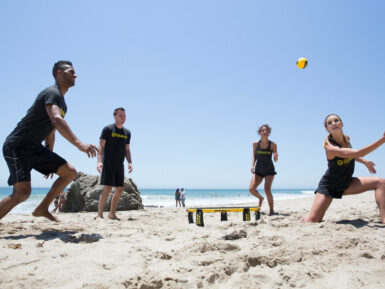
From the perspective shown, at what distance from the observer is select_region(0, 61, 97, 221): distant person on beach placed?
303cm

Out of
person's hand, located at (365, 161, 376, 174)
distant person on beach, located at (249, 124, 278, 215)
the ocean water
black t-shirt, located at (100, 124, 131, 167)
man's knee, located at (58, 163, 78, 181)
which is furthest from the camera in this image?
the ocean water

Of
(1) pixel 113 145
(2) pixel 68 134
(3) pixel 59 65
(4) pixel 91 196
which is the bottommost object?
(4) pixel 91 196

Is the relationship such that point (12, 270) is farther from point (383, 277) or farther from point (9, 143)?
point (383, 277)

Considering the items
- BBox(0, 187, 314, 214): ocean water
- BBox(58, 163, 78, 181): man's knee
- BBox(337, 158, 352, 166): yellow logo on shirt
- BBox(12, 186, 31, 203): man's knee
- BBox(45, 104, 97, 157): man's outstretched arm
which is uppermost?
BBox(45, 104, 97, 157): man's outstretched arm

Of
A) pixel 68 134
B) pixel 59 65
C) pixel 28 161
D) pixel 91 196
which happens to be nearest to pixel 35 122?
pixel 28 161

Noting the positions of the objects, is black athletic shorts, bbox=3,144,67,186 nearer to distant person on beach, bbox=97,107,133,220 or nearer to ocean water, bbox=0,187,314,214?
distant person on beach, bbox=97,107,133,220

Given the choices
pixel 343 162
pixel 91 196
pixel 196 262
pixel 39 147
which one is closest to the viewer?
pixel 196 262

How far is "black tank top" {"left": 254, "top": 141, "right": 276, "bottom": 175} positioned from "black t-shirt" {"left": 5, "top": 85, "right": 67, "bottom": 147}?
14.3 feet

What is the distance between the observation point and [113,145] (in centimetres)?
543

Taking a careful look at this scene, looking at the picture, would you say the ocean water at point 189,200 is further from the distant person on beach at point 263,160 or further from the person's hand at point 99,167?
the person's hand at point 99,167

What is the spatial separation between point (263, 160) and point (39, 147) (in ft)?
15.0

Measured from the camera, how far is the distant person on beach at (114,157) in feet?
17.2

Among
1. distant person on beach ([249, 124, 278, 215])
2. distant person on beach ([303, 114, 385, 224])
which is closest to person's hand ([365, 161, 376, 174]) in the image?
distant person on beach ([303, 114, 385, 224])

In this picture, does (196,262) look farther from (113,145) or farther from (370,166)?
(113,145)
